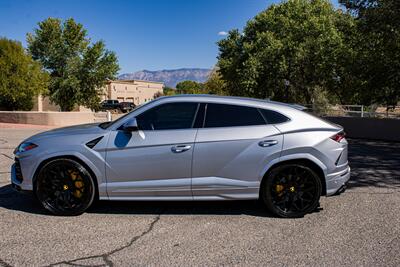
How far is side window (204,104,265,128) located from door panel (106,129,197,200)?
0.31 meters

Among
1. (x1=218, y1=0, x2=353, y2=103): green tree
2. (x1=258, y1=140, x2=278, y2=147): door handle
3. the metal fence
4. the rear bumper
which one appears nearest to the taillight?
the rear bumper

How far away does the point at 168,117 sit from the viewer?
18.6 feet

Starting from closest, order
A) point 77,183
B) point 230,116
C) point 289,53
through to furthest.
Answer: point 77,183
point 230,116
point 289,53

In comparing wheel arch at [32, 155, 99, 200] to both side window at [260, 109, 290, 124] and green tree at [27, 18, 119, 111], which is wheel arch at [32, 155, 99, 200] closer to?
side window at [260, 109, 290, 124]

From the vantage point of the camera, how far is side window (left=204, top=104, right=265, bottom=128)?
5609 mm

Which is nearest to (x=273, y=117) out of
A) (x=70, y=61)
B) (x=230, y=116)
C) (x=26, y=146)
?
(x=230, y=116)

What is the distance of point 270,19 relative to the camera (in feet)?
106

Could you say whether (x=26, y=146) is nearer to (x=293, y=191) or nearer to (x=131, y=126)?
(x=131, y=126)

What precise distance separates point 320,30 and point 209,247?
26719 millimetres

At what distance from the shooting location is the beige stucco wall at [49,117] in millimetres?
23969

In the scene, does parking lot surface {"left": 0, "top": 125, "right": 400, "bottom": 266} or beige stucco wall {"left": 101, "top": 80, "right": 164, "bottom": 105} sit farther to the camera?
beige stucco wall {"left": 101, "top": 80, "right": 164, "bottom": 105}

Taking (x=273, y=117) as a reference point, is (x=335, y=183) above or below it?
below

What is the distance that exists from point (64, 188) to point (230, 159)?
2.21 meters

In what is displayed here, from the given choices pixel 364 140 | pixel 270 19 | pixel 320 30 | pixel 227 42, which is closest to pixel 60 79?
pixel 227 42
